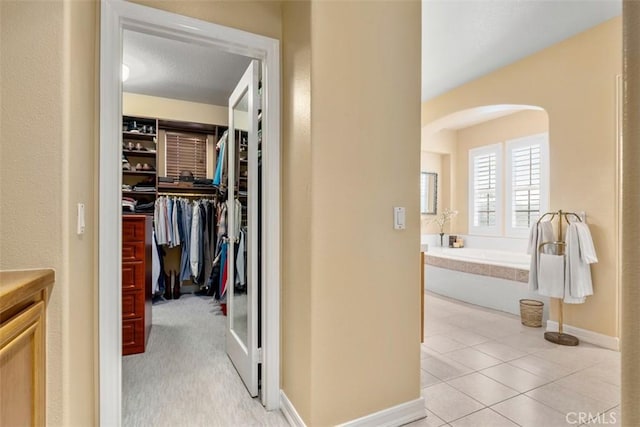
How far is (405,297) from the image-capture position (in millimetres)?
1756

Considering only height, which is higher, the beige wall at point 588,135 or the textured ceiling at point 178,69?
the textured ceiling at point 178,69

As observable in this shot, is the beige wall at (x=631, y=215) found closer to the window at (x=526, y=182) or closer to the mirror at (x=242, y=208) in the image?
the mirror at (x=242, y=208)

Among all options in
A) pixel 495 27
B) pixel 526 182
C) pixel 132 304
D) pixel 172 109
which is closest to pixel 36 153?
pixel 132 304

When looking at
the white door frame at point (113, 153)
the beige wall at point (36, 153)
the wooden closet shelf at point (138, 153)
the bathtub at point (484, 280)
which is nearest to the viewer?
the beige wall at point (36, 153)

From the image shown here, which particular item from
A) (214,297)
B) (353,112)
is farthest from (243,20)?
(214,297)

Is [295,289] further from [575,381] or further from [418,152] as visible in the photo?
[575,381]

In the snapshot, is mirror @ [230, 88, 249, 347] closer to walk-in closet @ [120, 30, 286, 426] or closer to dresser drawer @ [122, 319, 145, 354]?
walk-in closet @ [120, 30, 286, 426]

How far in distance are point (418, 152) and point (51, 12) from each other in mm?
1613

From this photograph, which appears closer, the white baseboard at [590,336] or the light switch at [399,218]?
the light switch at [399,218]

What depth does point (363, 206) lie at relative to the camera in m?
1.64

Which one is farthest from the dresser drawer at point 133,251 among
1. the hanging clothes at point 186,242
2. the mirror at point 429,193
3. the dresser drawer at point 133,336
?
the mirror at point 429,193

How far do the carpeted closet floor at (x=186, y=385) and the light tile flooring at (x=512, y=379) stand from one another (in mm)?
1034

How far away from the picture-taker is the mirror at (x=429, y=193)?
6.02 metres

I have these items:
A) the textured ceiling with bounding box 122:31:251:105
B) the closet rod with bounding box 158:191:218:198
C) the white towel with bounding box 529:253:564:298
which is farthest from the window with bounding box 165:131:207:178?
the white towel with bounding box 529:253:564:298
